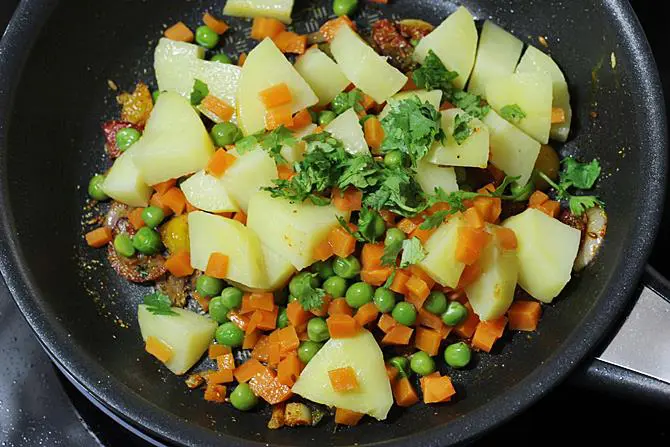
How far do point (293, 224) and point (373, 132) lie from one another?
1.74ft

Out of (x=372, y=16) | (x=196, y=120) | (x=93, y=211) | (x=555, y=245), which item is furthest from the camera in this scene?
(x=372, y=16)

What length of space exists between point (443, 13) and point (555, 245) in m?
1.42

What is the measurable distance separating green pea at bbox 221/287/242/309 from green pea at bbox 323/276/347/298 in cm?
36

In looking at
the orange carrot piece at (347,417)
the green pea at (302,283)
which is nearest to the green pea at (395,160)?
the green pea at (302,283)

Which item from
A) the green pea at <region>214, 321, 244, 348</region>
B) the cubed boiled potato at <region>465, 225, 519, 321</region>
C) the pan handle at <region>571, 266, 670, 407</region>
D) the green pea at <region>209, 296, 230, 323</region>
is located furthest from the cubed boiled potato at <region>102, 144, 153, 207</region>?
the pan handle at <region>571, 266, 670, 407</region>

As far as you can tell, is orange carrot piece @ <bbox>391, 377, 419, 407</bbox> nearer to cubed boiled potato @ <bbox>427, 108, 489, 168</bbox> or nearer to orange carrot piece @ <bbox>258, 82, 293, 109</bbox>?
cubed boiled potato @ <bbox>427, 108, 489, 168</bbox>

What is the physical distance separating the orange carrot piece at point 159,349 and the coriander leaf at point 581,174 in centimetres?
182

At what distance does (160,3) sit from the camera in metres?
3.86

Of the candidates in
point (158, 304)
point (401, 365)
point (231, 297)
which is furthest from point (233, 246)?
point (401, 365)

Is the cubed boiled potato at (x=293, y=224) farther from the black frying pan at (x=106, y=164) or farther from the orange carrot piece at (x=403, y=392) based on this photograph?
the black frying pan at (x=106, y=164)

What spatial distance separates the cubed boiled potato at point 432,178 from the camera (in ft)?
10.6

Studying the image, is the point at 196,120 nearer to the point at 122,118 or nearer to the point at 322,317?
the point at 122,118

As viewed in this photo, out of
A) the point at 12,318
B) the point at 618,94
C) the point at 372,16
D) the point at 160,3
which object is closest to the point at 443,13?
the point at 372,16

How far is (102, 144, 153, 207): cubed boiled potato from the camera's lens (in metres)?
3.45
